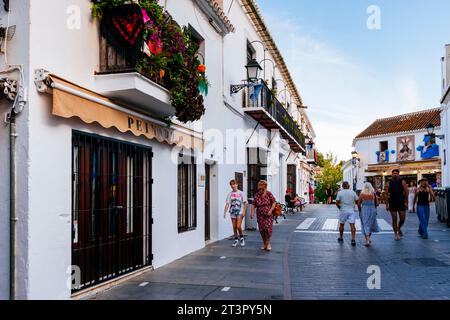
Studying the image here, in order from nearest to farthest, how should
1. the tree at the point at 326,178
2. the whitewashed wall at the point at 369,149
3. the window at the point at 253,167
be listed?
the window at the point at 253,167, the whitewashed wall at the point at 369,149, the tree at the point at 326,178

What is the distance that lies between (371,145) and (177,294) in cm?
4204

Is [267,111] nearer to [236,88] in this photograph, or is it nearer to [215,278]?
[236,88]

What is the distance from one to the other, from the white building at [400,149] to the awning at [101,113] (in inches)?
1284

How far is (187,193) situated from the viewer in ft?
35.5

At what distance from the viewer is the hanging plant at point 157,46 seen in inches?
270

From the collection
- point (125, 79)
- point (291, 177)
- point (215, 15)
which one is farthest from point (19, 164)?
point (291, 177)

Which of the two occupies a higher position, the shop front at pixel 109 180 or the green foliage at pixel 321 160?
the green foliage at pixel 321 160

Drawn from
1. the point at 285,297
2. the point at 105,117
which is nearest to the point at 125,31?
the point at 105,117

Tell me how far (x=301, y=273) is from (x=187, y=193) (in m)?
3.63

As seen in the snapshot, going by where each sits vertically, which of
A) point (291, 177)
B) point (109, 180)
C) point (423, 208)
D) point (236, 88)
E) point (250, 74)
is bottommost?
point (423, 208)

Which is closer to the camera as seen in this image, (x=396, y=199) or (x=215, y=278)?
(x=215, y=278)

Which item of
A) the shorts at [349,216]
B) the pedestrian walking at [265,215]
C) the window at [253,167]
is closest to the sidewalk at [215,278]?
the pedestrian walking at [265,215]

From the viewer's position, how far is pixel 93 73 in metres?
6.80

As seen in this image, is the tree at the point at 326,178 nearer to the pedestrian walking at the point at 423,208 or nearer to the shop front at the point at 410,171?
the shop front at the point at 410,171
